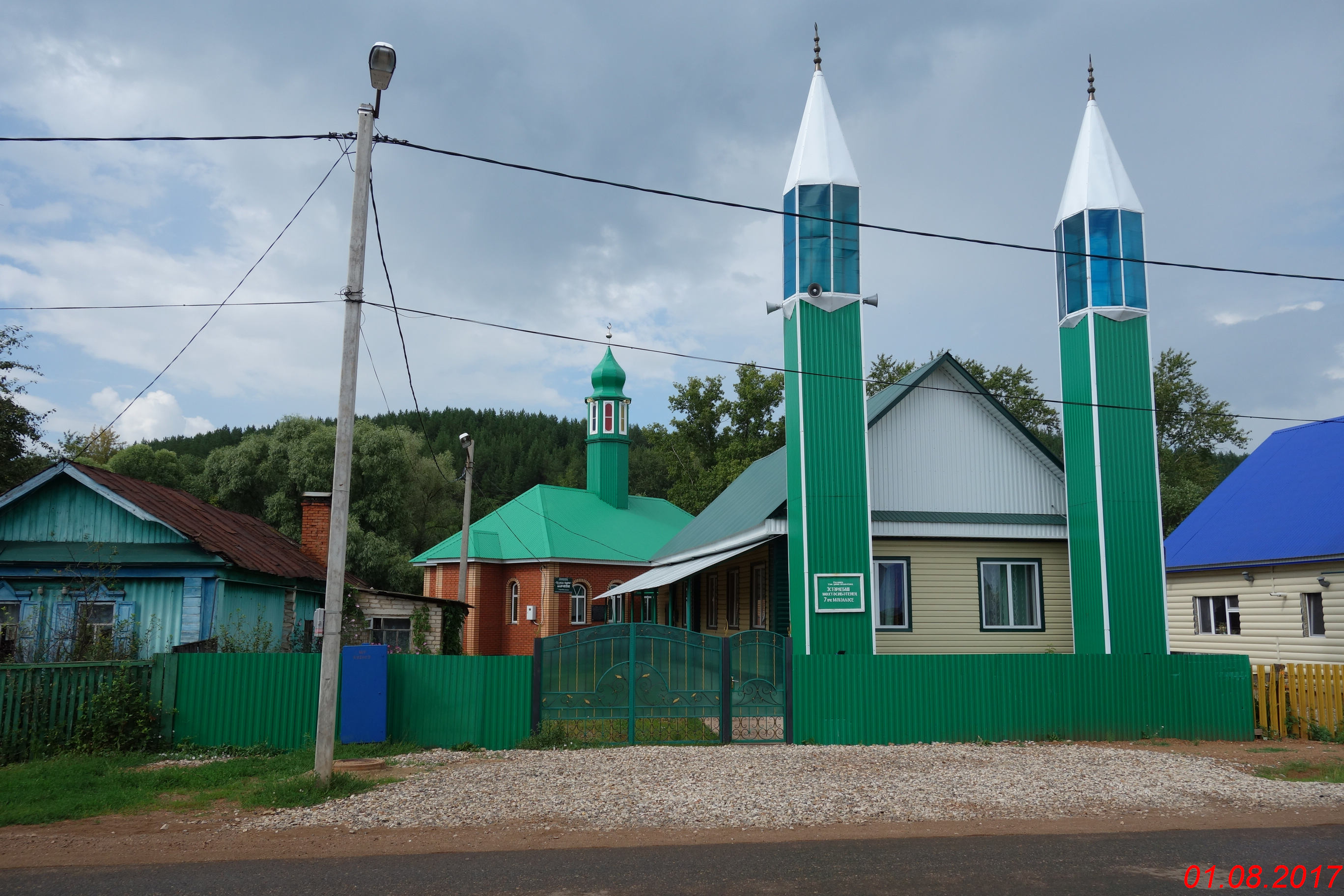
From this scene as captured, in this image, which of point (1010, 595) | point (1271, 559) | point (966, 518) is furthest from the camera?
point (1271, 559)

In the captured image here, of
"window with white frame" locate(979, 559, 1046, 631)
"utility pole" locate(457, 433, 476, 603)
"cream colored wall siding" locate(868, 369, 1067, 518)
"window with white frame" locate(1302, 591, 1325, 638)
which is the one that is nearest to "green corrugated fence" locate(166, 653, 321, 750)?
"utility pole" locate(457, 433, 476, 603)

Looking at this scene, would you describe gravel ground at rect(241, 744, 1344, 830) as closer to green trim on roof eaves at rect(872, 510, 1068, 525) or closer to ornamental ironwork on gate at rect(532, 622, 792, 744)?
ornamental ironwork on gate at rect(532, 622, 792, 744)

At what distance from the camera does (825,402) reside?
56.7 feet

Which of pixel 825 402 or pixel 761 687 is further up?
pixel 825 402

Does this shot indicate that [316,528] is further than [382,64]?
Yes

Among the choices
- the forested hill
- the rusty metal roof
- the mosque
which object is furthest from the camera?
the forested hill

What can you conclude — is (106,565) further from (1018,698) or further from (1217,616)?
(1217,616)

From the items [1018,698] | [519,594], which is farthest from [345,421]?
[519,594]

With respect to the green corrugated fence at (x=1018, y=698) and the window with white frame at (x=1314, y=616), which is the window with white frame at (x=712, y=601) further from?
the window with white frame at (x=1314, y=616)

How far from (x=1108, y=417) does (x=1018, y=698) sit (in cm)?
628

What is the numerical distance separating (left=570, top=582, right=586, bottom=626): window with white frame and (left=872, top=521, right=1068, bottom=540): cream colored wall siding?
826 inches

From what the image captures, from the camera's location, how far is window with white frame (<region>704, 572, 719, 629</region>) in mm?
27531

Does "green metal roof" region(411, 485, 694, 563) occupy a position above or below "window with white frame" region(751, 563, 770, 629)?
above

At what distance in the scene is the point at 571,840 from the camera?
28.1 feet
